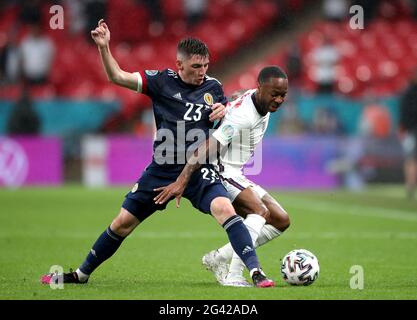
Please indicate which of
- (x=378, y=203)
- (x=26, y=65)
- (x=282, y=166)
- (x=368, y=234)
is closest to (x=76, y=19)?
(x=26, y=65)

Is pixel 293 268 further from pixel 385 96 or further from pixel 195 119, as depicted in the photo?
pixel 385 96

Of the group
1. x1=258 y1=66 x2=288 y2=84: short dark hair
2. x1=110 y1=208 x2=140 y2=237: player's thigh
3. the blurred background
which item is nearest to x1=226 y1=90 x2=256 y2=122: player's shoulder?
x1=258 y1=66 x2=288 y2=84: short dark hair

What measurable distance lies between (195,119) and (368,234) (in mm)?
5589

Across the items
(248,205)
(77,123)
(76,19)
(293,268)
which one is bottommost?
(293,268)

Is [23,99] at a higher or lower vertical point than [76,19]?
lower

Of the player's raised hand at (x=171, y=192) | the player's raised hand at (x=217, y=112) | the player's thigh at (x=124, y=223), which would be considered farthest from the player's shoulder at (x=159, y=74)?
the player's thigh at (x=124, y=223)

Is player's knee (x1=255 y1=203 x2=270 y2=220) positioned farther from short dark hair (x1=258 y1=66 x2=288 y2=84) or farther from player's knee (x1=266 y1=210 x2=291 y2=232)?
short dark hair (x1=258 y1=66 x2=288 y2=84)

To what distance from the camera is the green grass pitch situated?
782 centimetres

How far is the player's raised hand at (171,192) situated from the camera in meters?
8.02

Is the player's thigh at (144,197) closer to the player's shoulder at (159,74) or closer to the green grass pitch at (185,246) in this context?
the green grass pitch at (185,246)

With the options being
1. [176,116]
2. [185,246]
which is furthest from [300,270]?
[185,246]

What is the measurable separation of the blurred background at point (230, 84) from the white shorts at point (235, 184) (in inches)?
408

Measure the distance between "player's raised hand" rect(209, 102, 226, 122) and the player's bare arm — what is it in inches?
7.3

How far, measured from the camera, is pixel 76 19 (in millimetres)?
24953
